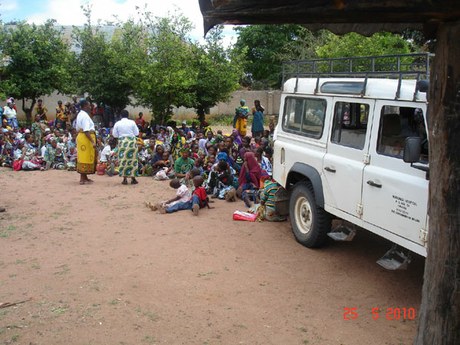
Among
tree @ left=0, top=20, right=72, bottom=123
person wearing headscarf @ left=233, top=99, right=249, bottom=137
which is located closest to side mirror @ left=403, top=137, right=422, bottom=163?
person wearing headscarf @ left=233, top=99, right=249, bottom=137

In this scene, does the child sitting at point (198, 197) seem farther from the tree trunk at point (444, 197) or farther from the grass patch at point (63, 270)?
the tree trunk at point (444, 197)

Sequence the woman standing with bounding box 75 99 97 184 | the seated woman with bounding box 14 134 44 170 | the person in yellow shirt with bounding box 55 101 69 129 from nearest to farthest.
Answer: the woman standing with bounding box 75 99 97 184
the seated woman with bounding box 14 134 44 170
the person in yellow shirt with bounding box 55 101 69 129

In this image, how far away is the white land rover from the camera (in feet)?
14.3

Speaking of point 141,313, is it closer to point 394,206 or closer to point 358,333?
point 358,333

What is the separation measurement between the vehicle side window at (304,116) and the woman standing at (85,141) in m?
4.56

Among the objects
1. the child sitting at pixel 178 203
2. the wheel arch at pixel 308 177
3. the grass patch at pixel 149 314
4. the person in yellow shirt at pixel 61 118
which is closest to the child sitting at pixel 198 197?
the child sitting at pixel 178 203

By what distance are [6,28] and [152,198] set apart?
570 inches

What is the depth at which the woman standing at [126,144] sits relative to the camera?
9859 mm

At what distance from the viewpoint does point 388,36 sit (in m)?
13.3

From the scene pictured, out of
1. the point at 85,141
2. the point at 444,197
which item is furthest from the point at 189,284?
the point at 85,141

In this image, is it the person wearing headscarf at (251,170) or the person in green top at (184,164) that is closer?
the person wearing headscarf at (251,170)

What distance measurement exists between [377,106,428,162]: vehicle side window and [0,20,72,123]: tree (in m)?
16.0

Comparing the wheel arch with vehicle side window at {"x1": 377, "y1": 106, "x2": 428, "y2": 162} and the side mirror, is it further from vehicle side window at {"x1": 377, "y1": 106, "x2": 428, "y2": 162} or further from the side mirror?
the side mirror
